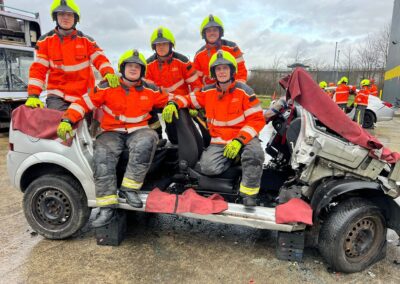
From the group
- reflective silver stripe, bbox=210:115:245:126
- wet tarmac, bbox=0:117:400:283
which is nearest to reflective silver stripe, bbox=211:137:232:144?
reflective silver stripe, bbox=210:115:245:126

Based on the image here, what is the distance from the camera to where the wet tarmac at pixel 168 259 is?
2.95 m

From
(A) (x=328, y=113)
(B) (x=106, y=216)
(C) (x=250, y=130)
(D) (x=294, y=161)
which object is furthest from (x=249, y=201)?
(B) (x=106, y=216)

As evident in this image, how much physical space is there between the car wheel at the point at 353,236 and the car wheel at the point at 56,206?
91.7 inches

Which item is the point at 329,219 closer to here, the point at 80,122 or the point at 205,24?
the point at 80,122

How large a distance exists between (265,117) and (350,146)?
969mm

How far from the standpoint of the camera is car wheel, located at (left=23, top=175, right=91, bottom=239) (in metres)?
3.45

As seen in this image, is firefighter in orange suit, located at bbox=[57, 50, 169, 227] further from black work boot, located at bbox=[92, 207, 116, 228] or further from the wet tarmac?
the wet tarmac

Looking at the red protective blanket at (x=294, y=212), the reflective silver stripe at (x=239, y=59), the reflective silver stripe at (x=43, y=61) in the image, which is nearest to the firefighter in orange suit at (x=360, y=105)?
the reflective silver stripe at (x=239, y=59)

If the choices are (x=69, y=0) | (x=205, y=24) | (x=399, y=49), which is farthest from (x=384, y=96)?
(x=69, y=0)

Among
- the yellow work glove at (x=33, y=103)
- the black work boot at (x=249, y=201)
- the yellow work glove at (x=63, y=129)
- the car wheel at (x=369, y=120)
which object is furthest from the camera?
the car wheel at (x=369, y=120)

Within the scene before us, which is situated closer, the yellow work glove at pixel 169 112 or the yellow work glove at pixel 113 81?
the yellow work glove at pixel 169 112

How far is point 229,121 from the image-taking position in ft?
11.4

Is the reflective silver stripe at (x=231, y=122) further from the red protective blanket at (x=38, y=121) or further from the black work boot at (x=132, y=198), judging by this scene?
the red protective blanket at (x=38, y=121)

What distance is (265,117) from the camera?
11.9ft
